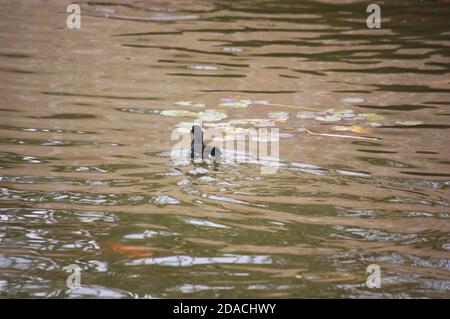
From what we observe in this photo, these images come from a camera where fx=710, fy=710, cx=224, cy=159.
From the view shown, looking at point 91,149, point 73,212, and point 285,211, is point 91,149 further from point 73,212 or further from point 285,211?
point 285,211

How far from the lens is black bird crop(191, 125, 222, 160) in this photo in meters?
5.11

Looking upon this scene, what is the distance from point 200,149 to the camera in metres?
5.16

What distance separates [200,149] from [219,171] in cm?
21

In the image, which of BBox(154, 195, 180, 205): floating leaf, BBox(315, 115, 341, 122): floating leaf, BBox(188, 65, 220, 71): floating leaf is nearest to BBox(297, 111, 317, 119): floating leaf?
BBox(315, 115, 341, 122): floating leaf

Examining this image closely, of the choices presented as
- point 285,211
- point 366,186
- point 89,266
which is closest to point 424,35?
point 366,186

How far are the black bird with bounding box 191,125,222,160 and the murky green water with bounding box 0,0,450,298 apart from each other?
0.12m

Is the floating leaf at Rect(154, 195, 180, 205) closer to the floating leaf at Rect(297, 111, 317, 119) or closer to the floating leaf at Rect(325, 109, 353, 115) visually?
the floating leaf at Rect(297, 111, 317, 119)

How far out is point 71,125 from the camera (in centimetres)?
600

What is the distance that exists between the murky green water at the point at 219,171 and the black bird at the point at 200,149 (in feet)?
0.40

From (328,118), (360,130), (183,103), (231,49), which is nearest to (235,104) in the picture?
(183,103)

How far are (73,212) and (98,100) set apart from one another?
2532 millimetres

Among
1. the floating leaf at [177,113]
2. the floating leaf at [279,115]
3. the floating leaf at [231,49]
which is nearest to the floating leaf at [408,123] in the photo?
the floating leaf at [279,115]

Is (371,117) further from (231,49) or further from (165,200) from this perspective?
(231,49)

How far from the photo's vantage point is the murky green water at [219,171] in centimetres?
372
